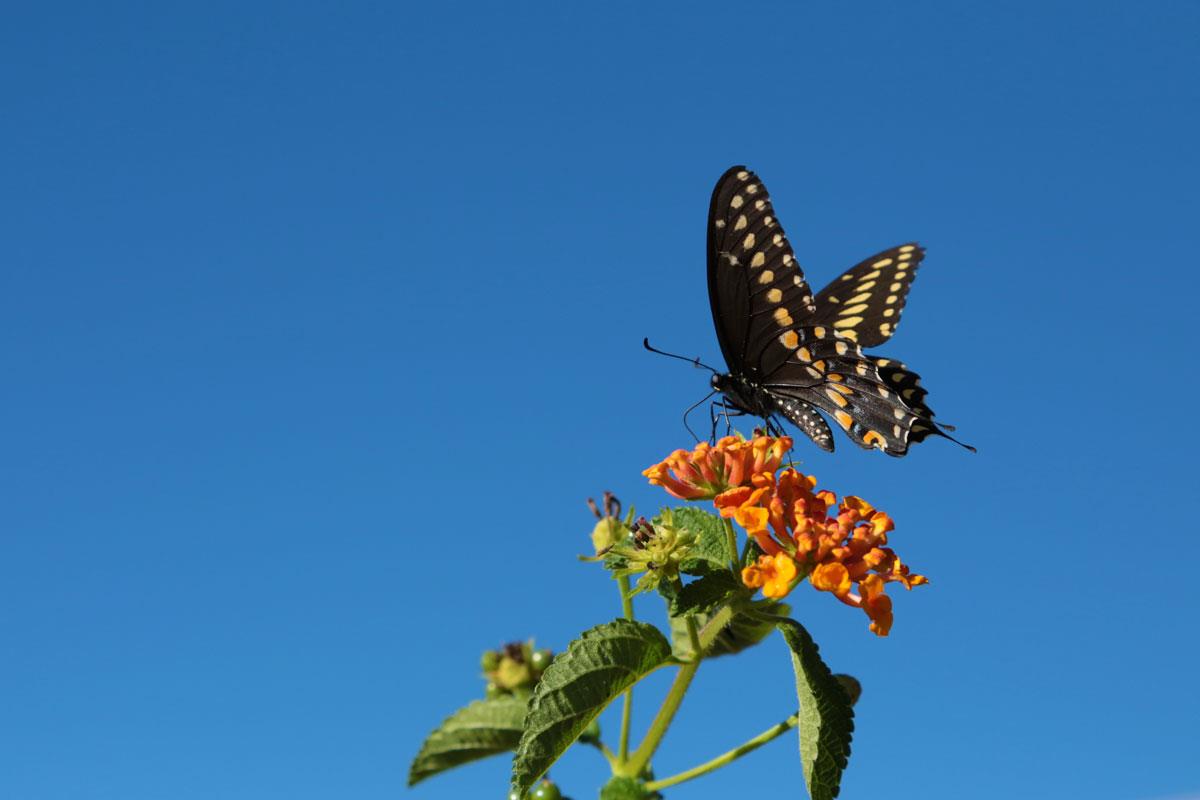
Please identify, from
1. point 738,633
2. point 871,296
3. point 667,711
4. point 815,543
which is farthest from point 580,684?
point 871,296

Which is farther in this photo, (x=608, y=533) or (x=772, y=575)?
(x=608, y=533)

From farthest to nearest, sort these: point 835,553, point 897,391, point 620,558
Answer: point 897,391 → point 620,558 → point 835,553

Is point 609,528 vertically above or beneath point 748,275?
beneath

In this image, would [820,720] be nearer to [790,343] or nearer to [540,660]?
[540,660]

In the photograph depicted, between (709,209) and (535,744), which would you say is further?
(709,209)

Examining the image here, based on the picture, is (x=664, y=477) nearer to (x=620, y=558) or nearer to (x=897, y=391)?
(x=620, y=558)

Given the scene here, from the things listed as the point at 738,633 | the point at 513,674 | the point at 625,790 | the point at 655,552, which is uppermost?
the point at 513,674

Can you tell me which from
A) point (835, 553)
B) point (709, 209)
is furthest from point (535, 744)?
point (709, 209)

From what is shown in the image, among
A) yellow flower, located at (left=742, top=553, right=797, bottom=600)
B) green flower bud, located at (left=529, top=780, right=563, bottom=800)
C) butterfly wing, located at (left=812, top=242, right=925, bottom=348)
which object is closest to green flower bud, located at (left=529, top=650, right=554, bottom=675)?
green flower bud, located at (left=529, top=780, right=563, bottom=800)
